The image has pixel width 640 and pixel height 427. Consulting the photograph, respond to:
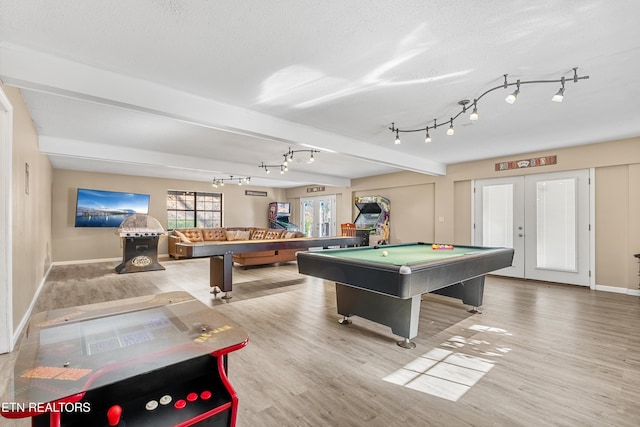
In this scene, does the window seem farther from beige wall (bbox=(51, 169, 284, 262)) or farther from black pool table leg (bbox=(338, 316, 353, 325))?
black pool table leg (bbox=(338, 316, 353, 325))

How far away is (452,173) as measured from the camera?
701 centimetres

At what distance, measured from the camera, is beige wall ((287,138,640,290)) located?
4.85 m

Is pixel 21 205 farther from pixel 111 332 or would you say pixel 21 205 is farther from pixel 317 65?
pixel 317 65

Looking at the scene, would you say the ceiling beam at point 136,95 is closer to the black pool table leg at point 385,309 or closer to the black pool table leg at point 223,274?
the black pool table leg at point 223,274

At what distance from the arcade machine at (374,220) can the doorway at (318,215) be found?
168 centimetres

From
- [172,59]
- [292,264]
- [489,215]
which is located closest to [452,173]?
[489,215]

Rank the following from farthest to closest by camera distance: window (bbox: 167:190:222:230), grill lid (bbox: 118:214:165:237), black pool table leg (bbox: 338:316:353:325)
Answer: window (bbox: 167:190:222:230) < grill lid (bbox: 118:214:165:237) < black pool table leg (bbox: 338:316:353:325)

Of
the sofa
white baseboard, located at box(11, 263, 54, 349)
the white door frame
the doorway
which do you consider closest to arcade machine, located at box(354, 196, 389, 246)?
the doorway

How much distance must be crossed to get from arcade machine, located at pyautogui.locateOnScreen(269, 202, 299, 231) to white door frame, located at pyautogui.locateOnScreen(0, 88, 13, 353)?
30.1ft

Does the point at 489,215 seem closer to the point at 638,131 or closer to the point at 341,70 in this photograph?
the point at 638,131

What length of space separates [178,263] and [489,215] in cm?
803

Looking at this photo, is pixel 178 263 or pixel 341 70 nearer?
pixel 341 70

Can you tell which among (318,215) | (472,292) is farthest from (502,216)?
(318,215)

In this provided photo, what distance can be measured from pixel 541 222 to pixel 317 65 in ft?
18.5
